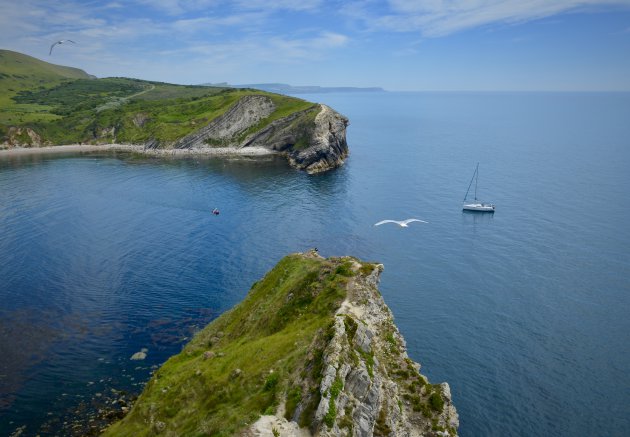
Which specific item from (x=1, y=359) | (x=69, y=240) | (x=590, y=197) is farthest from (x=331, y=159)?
(x=1, y=359)

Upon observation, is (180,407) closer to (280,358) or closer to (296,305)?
(280,358)

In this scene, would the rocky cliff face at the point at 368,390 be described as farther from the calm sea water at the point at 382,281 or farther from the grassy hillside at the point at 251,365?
the calm sea water at the point at 382,281

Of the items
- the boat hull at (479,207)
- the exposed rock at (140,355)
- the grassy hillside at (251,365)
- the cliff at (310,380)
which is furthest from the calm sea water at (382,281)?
the cliff at (310,380)

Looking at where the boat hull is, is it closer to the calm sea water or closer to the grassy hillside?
the calm sea water

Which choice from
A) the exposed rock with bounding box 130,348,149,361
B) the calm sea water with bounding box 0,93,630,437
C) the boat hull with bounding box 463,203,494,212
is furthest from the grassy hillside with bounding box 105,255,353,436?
the boat hull with bounding box 463,203,494,212

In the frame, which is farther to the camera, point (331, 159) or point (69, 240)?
point (331, 159)

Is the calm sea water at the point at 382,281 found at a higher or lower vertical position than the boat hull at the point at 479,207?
lower
